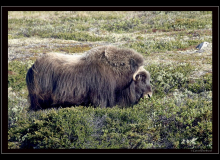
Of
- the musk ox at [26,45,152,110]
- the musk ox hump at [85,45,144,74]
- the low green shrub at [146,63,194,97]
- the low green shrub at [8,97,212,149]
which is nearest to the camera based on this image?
the low green shrub at [8,97,212,149]

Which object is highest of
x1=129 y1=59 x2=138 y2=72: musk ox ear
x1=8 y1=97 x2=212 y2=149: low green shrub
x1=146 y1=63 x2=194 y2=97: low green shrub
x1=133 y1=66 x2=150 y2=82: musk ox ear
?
x1=129 y1=59 x2=138 y2=72: musk ox ear

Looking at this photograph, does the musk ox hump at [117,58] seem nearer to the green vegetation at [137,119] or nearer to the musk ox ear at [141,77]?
the musk ox ear at [141,77]

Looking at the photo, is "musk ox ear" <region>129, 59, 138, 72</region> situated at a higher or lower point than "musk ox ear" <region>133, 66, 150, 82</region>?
higher

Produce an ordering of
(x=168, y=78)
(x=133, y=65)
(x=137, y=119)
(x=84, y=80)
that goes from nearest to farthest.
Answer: (x=137, y=119) → (x=84, y=80) → (x=133, y=65) → (x=168, y=78)

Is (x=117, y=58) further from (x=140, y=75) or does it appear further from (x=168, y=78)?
(x=168, y=78)

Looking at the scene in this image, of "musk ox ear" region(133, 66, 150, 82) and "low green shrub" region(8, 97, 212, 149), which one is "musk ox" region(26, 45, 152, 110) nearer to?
"musk ox ear" region(133, 66, 150, 82)

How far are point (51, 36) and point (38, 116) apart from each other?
11993 mm

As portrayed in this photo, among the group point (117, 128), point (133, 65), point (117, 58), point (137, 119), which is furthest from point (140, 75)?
point (117, 128)

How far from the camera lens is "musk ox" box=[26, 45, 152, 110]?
19.9 ft

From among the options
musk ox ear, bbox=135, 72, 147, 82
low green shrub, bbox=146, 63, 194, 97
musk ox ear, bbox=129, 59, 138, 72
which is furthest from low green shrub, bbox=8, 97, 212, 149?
low green shrub, bbox=146, 63, 194, 97

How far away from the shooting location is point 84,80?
6.07 m

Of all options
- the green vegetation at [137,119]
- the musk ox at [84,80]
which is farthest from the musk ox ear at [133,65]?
the green vegetation at [137,119]
